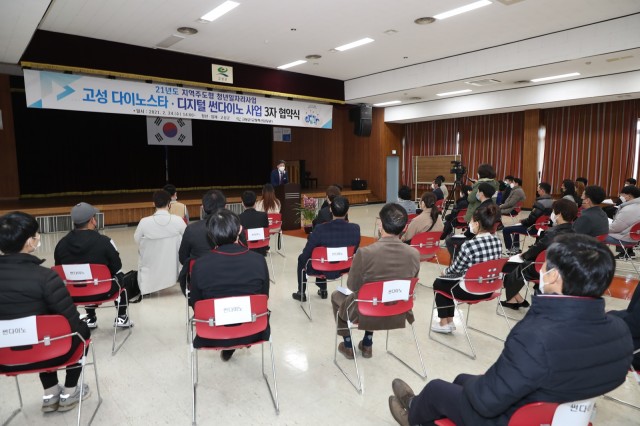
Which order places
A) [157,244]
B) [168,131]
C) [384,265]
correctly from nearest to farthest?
[384,265], [157,244], [168,131]

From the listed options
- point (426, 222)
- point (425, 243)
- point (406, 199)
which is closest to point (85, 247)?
point (425, 243)

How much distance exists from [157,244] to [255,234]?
116cm

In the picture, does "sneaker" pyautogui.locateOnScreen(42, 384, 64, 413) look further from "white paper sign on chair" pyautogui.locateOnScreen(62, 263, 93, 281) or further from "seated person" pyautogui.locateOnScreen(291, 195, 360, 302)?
"seated person" pyautogui.locateOnScreen(291, 195, 360, 302)

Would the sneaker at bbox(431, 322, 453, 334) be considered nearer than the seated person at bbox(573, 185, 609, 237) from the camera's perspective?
Yes

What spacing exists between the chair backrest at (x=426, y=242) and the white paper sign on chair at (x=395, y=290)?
73.8 inches

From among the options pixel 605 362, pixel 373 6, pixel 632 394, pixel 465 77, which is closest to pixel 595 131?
pixel 465 77

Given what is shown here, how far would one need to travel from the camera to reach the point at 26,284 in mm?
2004

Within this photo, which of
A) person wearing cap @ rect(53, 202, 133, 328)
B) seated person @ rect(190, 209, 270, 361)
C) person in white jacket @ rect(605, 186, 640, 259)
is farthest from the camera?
person in white jacket @ rect(605, 186, 640, 259)

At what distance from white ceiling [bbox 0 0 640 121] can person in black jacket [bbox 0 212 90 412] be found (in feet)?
12.7

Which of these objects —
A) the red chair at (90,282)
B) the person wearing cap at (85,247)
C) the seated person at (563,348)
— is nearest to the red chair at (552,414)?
the seated person at (563,348)

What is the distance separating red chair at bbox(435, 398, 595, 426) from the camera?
128 cm

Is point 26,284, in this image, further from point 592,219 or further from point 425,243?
point 592,219

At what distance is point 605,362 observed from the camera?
4.31 feet

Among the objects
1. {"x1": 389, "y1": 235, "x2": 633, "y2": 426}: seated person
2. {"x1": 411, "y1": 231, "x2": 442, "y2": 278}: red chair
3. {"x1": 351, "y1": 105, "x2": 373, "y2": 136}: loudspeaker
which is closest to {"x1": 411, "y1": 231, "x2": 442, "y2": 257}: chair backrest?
{"x1": 411, "y1": 231, "x2": 442, "y2": 278}: red chair
